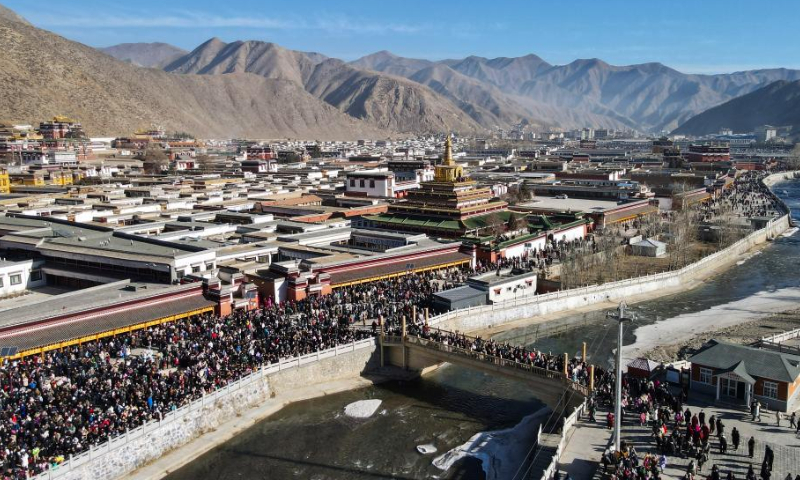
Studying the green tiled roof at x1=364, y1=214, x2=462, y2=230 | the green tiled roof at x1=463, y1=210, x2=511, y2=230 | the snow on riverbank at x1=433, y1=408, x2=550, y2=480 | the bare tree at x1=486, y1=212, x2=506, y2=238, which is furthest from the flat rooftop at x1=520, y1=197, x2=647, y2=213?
the snow on riverbank at x1=433, y1=408, x2=550, y2=480

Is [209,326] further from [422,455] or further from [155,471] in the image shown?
[422,455]

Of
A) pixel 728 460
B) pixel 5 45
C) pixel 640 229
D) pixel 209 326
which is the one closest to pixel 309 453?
pixel 209 326

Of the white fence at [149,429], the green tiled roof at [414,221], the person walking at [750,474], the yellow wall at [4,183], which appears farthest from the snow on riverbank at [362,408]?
the yellow wall at [4,183]

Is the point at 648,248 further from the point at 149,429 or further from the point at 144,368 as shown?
the point at 149,429

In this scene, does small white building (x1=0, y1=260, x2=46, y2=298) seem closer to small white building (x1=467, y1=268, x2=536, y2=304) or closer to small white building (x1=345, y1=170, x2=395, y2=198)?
small white building (x1=467, y1=268, x2=536, y2=304)

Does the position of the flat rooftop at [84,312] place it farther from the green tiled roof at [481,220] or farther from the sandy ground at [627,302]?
the green tiled roof at [481,220]
